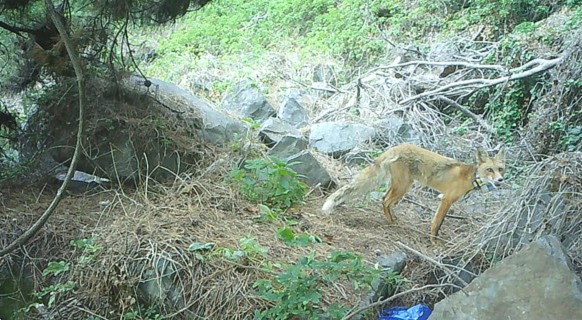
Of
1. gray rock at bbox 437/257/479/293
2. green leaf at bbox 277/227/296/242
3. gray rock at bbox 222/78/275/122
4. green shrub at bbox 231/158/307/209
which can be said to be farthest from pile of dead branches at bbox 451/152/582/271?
gray rock at bbox 222/78/275/122

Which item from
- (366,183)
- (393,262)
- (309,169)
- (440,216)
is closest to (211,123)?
(309,169)

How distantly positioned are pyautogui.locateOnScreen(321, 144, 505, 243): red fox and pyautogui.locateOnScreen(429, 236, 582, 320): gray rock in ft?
7.30

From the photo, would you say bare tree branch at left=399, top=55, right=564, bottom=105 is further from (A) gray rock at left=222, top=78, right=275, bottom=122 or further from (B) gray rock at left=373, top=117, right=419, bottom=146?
(A) gray rock at left=222, top=78, right=275, bottom=122

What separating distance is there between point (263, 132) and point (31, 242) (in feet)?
9.25

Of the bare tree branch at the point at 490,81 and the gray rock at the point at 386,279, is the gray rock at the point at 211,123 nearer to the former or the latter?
the gray rock at the point at 386,279

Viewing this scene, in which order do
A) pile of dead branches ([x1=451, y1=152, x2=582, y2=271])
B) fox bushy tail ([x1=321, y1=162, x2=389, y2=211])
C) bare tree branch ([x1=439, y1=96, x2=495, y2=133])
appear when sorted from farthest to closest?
bare tree branch ([x1=439, y1=96, x2=495, y2=133]) → fox bushy tail ([x1=321, y1=162, x2=389, y2=211]) → pile of dead branches ([x1=451, y1=152, x2=582, y2=271])

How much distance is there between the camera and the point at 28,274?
4508 mm

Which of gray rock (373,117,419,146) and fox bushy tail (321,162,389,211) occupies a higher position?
fox bushy tail (321,162,389,211)

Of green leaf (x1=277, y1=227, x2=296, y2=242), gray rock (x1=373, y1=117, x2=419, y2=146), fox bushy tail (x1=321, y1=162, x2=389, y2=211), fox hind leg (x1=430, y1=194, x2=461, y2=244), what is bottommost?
gray rock (x1=373, y1=117, x2=419, y2=146)

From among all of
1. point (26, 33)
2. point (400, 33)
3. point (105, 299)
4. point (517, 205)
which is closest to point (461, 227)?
point (517, 205)

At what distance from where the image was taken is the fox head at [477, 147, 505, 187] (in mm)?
5652

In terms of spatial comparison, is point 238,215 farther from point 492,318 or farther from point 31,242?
point 492,318

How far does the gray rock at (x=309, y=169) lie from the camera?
6090 mm

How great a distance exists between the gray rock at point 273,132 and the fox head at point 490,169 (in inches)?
77.8
